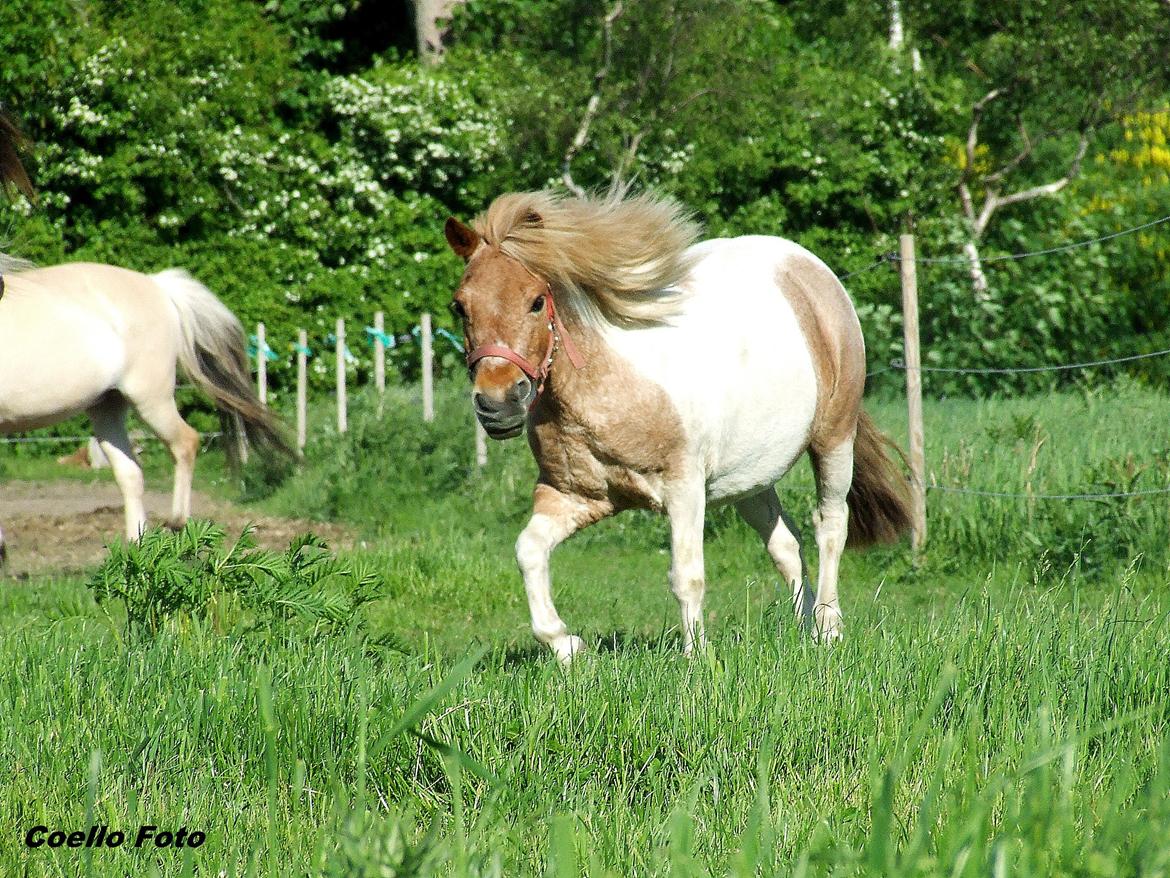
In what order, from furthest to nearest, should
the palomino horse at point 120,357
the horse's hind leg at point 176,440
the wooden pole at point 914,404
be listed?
the horse's hind leg at point 176,440
the wooden pole at point 914,404
the palomino horse at point 120,357

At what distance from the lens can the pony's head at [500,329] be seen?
4203 mm

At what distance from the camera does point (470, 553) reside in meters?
8.14

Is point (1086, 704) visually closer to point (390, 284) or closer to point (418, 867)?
point (418, 867)

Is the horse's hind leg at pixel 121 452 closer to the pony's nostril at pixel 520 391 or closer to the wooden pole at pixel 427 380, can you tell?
the wooden pole at pixel 427 380

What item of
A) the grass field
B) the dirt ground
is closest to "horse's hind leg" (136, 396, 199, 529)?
the dirt ground

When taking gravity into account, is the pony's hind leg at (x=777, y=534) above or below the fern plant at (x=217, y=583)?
below

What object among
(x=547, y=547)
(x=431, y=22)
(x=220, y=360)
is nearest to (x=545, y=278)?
(x=547, y=547)

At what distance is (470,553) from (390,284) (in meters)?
9.28

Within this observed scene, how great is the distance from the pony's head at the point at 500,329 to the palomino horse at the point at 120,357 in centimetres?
419

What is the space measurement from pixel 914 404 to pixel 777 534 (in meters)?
2.66

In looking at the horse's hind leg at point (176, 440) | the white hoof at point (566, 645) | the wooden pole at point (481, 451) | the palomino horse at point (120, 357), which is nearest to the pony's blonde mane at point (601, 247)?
the white hoof at point (566, 645)

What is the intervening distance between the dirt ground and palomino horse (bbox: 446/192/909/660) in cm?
401

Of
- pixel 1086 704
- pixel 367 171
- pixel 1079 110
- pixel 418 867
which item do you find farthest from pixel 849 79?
pixel 418 867

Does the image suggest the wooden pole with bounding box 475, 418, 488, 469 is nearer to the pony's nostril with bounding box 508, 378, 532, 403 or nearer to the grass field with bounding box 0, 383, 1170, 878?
the grass field with bounding box 0, 383, 1170, 878
